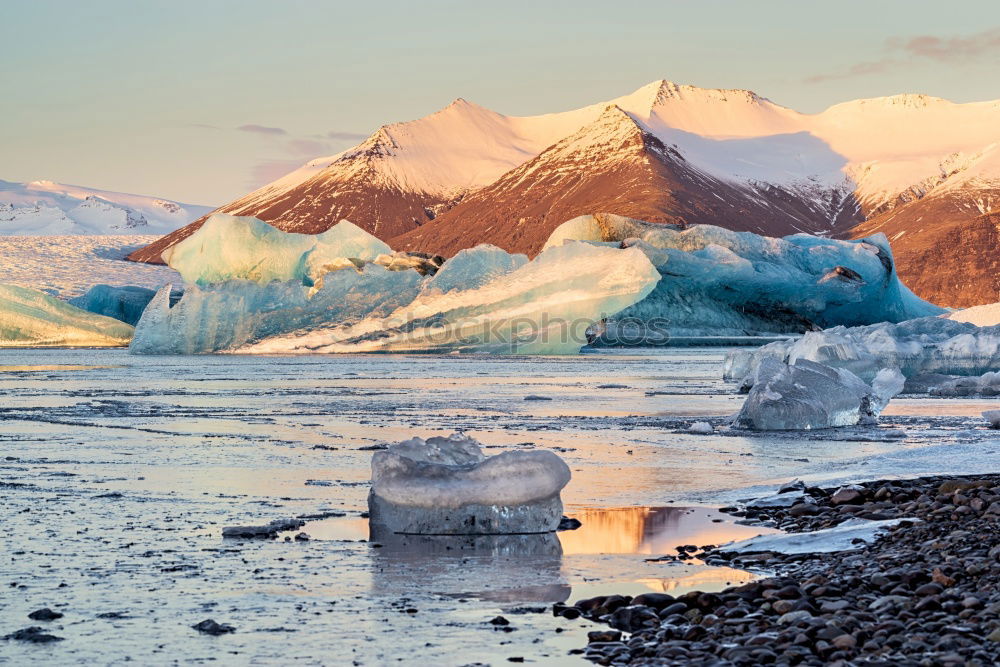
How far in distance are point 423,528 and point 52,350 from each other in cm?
3806

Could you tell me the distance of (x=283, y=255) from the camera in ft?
115

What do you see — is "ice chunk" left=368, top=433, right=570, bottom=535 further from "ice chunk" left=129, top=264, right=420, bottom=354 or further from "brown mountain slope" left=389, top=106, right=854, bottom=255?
"brown mountain slope" left=389, top=106, right=854, bottom=255

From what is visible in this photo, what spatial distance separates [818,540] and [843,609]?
1.65m

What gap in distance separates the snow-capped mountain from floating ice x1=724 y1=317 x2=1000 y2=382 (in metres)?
95.3

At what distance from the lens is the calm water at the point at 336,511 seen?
470cm

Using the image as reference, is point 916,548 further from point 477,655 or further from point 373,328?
point 373,328

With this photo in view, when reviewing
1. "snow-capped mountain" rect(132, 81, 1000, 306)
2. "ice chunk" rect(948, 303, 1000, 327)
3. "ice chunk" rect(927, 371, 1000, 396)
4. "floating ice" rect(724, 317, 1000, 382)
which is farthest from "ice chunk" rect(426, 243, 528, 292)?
"snow-capped mountain" rect(132, 81, 1000, 306)

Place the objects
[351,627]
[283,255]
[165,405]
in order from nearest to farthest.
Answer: [351,627], [165,405], [283,255]

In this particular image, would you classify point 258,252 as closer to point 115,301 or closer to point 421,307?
point 421,307

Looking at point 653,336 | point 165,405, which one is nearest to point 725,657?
point 165,405

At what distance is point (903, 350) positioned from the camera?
20.8 m

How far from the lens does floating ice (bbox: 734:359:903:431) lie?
12898 mm

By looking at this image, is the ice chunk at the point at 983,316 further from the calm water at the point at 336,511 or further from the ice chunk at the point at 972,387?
the calm water at the point at 336,511

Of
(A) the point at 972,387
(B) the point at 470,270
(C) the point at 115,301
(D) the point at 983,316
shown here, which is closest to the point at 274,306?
(B) the point at 470,270
